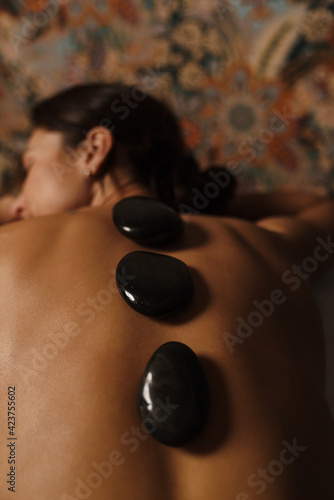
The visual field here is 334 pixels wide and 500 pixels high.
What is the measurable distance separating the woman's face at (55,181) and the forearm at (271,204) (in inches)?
16.7

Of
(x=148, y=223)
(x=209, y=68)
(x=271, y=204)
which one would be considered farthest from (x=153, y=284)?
(x=209, y=68)

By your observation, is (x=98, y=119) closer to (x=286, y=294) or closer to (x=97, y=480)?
(x=286, y=294)

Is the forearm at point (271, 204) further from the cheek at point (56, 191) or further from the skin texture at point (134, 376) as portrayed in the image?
the skin texture at point (134, 376)

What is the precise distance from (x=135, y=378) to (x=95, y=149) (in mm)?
590

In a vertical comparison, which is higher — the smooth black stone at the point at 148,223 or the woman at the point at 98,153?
the smooth black stone at the point at 148,223

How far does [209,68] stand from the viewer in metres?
1.47

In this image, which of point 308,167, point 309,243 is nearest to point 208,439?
point 309,243

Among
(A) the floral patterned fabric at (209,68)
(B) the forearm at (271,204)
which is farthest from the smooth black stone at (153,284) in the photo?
(A) the floral patterned fabric at (209,68)

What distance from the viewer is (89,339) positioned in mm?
636

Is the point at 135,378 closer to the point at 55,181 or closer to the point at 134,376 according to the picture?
the point at 134,376

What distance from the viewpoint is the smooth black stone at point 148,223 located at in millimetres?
733

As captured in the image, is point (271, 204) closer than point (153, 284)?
No

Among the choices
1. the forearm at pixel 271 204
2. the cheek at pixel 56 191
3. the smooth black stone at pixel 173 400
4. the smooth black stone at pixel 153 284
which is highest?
the smooth black stone at pixel 153 284

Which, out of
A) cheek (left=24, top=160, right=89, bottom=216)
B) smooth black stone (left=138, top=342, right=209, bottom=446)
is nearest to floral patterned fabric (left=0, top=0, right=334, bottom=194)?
cheek (left=24, top=160, right=89, bottom=216)
